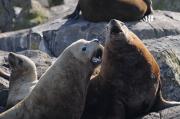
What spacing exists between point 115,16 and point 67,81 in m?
7.52

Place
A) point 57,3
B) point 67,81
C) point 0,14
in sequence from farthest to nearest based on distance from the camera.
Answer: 1. point 57,3
2. point 0,14
3. point 67,81

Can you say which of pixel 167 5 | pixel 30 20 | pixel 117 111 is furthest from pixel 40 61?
pixel 167 5

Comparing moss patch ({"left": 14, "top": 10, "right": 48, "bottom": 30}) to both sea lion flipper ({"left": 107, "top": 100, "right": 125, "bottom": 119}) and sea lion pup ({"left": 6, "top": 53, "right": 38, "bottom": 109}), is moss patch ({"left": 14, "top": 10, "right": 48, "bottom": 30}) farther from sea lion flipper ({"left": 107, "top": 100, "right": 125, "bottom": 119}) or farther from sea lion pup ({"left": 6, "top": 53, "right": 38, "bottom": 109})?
sea lion flipper ({"left": 107, "top": 100, "right": 125, "bottom": 119})

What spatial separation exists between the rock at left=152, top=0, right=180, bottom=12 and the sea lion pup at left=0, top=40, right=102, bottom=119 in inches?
601

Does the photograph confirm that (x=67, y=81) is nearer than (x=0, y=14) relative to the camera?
Yes

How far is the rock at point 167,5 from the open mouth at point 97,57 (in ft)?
48.9

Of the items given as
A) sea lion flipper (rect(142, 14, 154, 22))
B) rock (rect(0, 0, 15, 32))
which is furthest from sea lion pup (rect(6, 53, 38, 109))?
rock (rect(0, 0, 15, 32))

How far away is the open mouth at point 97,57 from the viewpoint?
9109mm

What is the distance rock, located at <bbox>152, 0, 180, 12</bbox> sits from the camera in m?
24.2

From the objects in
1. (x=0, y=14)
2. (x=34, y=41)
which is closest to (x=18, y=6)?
(x=0, y=14)

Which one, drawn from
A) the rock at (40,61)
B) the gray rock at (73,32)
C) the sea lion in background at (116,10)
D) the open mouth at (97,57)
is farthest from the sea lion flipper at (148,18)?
the open mouth at (97,57)

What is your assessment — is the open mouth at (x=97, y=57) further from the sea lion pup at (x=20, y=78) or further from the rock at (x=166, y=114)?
the sea lion pup at (x=20, y=78)

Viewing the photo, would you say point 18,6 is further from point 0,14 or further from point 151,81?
point 151,81

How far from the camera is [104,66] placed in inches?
364
